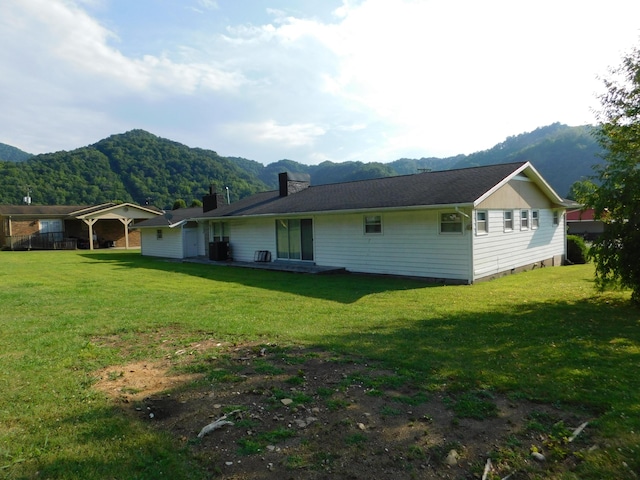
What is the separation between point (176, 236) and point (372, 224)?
45.9 ft

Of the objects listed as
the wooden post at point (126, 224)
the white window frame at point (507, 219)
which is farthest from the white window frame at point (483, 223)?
the wooden post at point (126, 224)

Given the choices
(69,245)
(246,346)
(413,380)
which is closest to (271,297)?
(246,346)

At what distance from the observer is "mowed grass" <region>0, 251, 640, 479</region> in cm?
329

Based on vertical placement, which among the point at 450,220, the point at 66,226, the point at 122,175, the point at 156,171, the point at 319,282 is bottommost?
the point at 319,282

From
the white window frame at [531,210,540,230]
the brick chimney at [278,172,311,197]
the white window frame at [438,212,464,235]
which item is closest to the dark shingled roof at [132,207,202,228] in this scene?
the brick chimney at [278,172,311,197]

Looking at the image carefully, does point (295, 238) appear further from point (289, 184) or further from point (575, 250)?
point (575, 250)

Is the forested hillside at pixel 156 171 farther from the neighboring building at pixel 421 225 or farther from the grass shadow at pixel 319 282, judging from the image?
the grass shadow at pixel 319 282

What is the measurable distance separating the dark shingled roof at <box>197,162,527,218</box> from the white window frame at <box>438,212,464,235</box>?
0.55 metres

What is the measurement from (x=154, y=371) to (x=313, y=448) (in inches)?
105

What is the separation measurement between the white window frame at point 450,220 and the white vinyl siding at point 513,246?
0.66 m

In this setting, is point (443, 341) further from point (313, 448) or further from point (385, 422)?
point (313, 448)

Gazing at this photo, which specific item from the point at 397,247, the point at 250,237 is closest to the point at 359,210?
the point at 397,247

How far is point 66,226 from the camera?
34875 mm

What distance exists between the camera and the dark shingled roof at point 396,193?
12.8 metres
